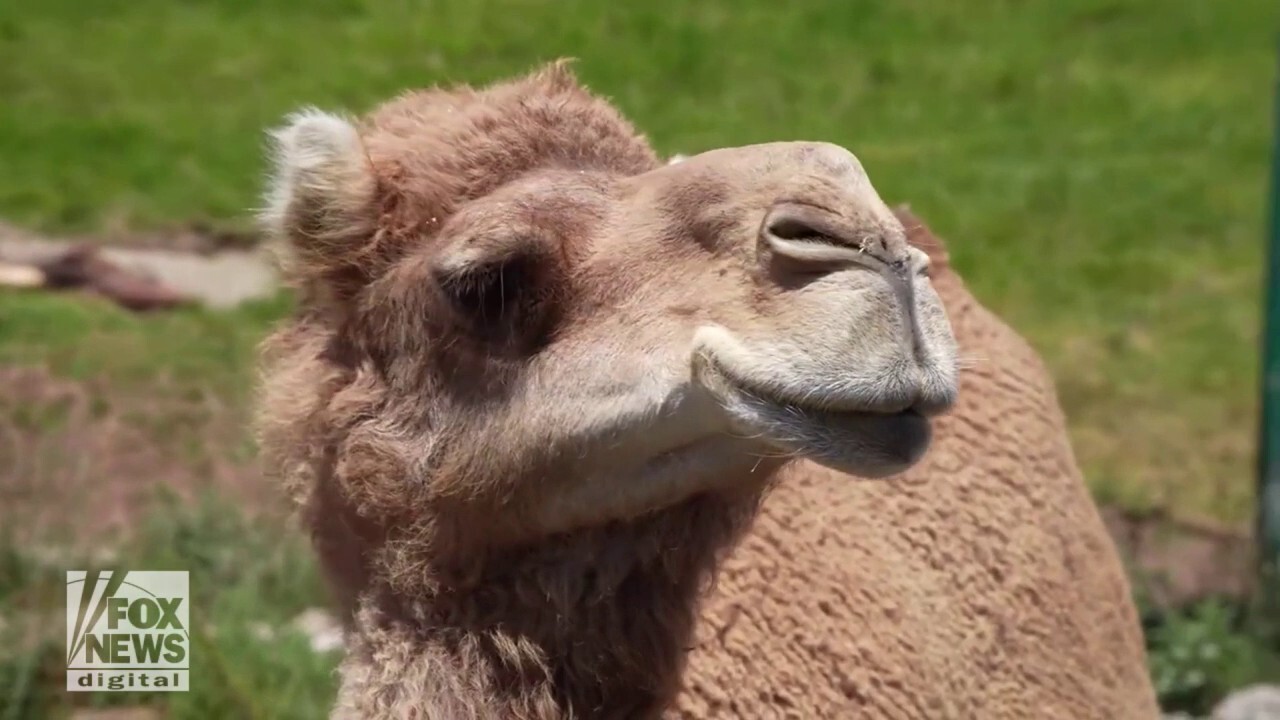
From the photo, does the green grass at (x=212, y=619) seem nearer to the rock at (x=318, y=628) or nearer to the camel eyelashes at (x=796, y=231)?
the rock at (x=318, y=628)

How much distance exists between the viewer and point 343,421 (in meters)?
2.90

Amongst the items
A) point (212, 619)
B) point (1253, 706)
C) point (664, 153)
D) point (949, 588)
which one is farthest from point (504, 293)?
point (664, 153)

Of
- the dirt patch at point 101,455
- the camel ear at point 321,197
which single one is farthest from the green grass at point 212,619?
the camel ear at point 321,197

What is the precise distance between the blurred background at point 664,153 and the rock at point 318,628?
0.08 feet

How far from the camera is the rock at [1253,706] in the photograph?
604cm

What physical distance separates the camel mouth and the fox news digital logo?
7.96ft

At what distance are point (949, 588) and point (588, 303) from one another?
132 cm

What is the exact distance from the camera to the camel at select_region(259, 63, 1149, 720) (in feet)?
7.78

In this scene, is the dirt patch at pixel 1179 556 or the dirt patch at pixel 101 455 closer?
the dirt patch at pixel 101 455

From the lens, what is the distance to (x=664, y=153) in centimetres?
952

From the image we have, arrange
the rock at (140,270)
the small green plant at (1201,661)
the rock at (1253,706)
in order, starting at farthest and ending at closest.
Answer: the rock at (140,270) → the small green plant at (1201,661) → the rock at (1253,706)

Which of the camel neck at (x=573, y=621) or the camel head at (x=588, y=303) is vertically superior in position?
the camel head at (x=588, y=303)

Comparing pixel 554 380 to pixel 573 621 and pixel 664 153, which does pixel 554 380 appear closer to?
pixel 573 621

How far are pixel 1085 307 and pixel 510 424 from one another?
8236 mm
